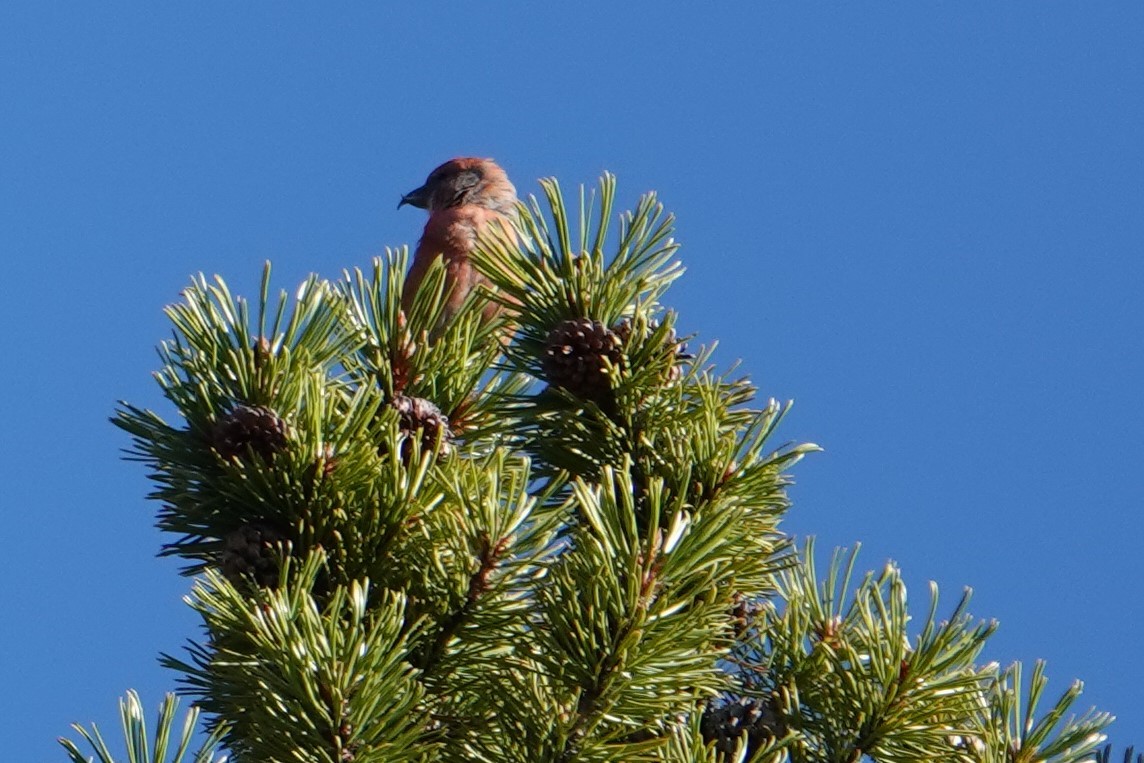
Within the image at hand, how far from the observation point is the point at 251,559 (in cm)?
143

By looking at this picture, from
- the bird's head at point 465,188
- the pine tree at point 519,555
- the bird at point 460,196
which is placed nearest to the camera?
the pine tree at point 519,555

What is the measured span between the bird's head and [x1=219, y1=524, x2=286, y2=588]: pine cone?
14.6 ft

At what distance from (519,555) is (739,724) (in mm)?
318

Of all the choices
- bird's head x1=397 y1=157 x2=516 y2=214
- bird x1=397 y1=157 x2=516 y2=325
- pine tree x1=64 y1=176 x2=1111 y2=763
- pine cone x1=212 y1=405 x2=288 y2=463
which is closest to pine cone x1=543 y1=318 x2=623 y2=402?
pine tree x1=64 y1=176 x2=1111 y2=763

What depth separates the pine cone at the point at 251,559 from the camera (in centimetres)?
142

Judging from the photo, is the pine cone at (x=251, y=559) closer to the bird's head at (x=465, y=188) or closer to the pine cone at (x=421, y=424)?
the pine cone at (x=421, y=424)

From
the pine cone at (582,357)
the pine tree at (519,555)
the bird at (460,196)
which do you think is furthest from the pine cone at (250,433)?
the bird at (460,196)

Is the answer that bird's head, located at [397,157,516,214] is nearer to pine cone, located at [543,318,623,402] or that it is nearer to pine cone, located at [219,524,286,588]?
pine cone, located at [543,318,623,402]

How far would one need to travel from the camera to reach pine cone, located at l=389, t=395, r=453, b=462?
1.59 meters

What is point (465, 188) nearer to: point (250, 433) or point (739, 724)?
point (250, 433)

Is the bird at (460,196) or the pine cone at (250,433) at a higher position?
the bird at (460,196)

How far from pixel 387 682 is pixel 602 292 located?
57 cm

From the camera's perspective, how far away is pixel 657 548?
51.1 inches

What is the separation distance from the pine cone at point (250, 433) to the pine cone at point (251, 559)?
3.6 inches
